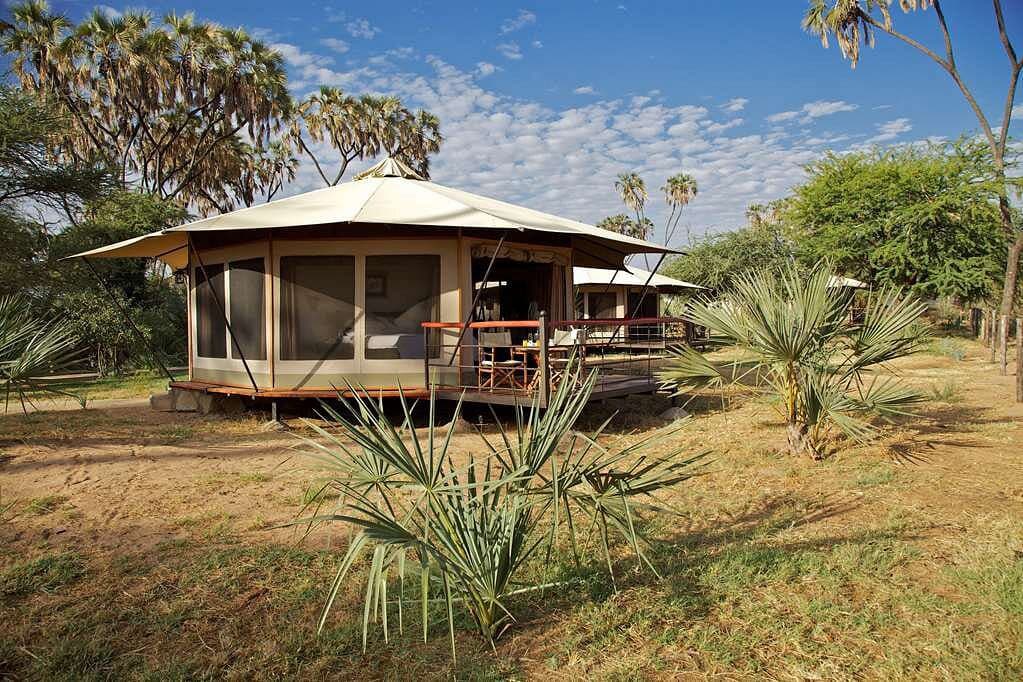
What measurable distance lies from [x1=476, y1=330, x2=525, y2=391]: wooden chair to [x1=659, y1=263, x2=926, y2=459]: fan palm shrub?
2.74 meters

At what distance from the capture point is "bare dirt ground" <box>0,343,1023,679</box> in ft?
9.38

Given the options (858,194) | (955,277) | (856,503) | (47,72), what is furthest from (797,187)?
(47,72)

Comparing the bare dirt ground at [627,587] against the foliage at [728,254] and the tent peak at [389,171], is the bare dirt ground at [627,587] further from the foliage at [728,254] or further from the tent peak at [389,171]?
the foliage at [728,254]

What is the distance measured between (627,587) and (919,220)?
22.1 meters

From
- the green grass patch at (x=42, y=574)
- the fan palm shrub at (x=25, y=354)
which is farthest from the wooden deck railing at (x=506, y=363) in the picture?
the green grass patch at (x=42, y=574)

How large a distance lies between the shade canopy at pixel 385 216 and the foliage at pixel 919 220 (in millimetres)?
14762

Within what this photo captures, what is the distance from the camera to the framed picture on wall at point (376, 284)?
29.7 feet

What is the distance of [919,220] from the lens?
70.3ft

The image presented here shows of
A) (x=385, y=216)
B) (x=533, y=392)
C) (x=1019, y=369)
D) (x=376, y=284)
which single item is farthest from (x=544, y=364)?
(x=1019, y=369)

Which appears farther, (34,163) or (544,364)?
(34,163)

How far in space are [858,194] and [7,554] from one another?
2499cm

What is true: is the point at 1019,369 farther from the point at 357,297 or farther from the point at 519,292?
the point at 357,297

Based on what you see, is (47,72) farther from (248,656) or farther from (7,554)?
(248,656)

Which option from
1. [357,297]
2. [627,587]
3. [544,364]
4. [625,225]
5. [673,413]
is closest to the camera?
[627,587]
